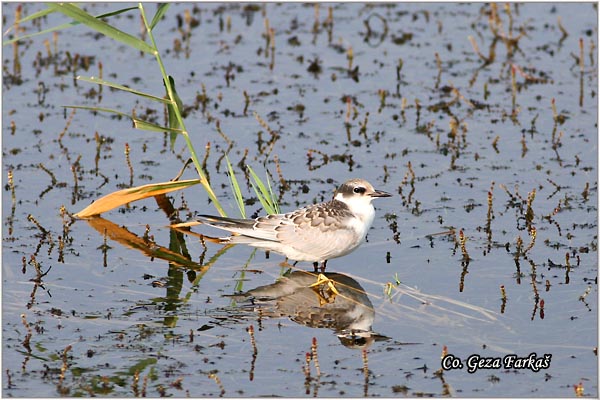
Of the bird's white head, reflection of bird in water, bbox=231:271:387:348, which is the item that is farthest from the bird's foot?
the bird's white head

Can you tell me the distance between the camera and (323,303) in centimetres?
775

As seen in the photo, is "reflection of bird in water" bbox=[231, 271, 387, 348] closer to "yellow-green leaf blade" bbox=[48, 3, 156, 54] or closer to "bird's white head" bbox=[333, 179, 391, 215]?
"bird's white head" bbox=[333, 179, 391, 215]

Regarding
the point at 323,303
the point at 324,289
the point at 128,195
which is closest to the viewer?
the point at 323,303

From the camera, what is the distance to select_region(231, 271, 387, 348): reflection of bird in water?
284 inches

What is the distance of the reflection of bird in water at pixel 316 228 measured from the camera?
26.5 feet

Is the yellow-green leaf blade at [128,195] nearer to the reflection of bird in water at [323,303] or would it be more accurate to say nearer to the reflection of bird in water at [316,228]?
the reflection of bird in water at [316,228]

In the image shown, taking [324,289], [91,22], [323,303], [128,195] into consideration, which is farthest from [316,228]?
[91,22]

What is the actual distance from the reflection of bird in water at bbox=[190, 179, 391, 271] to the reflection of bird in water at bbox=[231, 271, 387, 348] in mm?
204

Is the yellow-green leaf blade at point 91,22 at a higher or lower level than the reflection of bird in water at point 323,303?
higher

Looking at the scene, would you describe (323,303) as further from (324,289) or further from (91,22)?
(91,22)

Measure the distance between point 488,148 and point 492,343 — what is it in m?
4.53

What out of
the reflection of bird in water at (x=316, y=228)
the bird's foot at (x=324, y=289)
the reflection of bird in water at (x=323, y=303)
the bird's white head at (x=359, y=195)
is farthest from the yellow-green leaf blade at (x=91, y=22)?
the bird's foot at (x=324, y=289)

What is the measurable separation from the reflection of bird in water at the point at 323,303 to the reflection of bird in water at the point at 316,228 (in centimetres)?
20

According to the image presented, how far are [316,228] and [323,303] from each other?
631 mm
